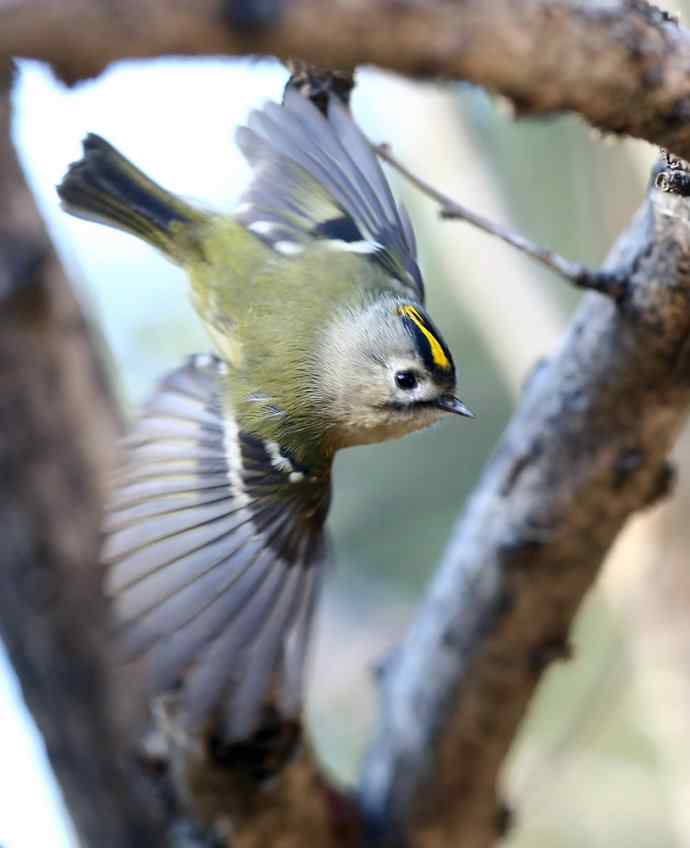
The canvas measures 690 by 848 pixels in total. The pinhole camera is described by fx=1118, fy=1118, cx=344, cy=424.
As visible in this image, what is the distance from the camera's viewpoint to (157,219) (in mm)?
1657

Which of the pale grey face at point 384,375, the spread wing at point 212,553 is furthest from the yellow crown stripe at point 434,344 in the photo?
the spread wing at point 212,553

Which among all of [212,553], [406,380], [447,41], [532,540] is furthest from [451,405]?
[447,41]


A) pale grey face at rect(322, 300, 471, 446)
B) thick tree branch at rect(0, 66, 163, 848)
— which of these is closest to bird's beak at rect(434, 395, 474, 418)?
pale grey face at rect(322, 300, 471, 446)

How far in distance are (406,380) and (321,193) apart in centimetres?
34

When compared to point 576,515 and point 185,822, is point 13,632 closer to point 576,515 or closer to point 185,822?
point 185,822

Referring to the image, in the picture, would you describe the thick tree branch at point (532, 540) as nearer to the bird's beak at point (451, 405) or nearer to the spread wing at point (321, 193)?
the bird's beak at point (451, 405)

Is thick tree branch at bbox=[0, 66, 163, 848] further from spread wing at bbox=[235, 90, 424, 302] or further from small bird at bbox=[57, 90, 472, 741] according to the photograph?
spread wing at bbox=[235, 90, 424, 302]

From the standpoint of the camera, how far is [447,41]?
0.71 m

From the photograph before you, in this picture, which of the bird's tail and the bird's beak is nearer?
the bird's beak

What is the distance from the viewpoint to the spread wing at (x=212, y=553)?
146cm

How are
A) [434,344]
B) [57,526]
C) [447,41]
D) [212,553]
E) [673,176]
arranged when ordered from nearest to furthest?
[447,41] < [673,176] < [434,344] < [212,553] < [57,526]

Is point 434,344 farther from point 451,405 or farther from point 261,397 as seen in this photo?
point 261,397

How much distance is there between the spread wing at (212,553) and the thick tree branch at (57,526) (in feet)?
0.86

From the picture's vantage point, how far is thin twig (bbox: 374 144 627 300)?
117cm
